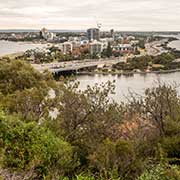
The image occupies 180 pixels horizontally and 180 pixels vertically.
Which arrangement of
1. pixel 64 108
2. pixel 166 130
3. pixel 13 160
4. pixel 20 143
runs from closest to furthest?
pixel 13 160, pixel 20 143, pixel 166 130, pixel 64 108

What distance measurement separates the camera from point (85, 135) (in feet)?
29.9

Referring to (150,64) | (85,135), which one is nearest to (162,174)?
(85,135)

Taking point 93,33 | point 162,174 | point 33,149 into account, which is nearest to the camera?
point 162,174

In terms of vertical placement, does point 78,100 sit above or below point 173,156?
above

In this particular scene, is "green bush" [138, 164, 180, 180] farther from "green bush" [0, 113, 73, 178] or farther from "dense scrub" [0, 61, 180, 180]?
"green bush" [0, 113, 73, 178]

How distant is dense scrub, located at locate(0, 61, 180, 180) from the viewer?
669 centimetres

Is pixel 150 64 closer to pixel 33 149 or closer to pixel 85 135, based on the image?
pixel 85 135

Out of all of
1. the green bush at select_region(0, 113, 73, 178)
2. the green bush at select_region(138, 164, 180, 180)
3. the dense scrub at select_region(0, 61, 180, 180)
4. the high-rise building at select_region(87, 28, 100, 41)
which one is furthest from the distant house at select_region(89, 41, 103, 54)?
the green bush at select_region(138, 164, 180, 180)

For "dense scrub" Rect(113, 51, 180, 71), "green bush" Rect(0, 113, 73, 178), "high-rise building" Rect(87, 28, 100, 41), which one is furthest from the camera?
"high-rise building" Rect(87, 28, 100, 41)

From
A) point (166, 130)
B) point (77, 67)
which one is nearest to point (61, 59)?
point (77, 67)

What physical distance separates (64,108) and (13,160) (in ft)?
10.9

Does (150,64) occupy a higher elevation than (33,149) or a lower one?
lower

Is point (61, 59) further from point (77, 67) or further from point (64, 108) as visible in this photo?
point (64, 108)

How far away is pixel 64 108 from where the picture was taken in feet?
32.0
